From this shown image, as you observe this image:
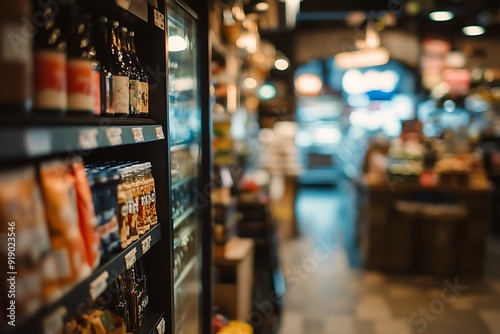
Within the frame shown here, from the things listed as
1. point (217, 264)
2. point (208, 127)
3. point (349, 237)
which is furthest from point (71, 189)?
point (349, 237)

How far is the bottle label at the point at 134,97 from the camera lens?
1818mm

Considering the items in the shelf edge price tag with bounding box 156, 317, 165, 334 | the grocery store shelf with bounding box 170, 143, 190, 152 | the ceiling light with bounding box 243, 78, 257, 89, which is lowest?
the shelf edge price tag with bounding box 156, 317, 165, 334

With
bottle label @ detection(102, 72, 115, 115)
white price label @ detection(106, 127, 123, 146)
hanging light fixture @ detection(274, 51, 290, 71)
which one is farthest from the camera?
hanging light fixture @ detection(274, 51, 290, 71)

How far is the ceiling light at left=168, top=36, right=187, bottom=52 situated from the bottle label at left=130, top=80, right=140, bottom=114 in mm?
626

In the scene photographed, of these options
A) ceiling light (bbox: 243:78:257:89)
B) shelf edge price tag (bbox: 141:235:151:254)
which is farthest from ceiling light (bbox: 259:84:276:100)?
shelf edge price tag (bbox: 141:235:151:254)

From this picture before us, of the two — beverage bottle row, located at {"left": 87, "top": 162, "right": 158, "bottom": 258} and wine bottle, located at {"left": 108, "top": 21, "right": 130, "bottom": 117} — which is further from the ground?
wine bottle, located at {"left": 108, "top": 21, "right": 130, "bottom": 117}

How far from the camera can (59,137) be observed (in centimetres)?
114

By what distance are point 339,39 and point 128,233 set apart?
9743 millimetres

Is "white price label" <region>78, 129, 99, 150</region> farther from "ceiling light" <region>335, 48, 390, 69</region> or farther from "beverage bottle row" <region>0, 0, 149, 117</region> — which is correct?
"ceiling light" <region>335, 48, 390, 69</region>

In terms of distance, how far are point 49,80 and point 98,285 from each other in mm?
606

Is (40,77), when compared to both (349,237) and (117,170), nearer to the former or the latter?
(117,170)

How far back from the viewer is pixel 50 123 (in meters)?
1.17

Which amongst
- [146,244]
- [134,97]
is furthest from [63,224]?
[134,97]

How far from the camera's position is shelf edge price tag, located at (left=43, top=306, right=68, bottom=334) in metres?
1.09
